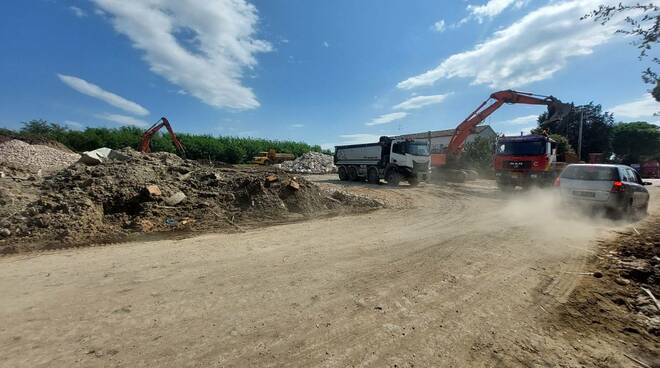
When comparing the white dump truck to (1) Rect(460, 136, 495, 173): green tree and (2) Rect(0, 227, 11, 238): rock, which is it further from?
(2) Rect(0, 227, 11, 238): rock

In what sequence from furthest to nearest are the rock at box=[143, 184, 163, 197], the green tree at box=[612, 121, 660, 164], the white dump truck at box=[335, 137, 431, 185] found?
the green tree at box=[612, 121, 660, 164], the white dump truck at box=[335, 137, 431, 185], the rock at box=[143, 184, 163, 197]

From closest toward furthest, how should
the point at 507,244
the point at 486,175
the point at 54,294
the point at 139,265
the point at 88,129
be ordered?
the point at 54,294
the point at 139,265
the point at 507,244
the point at 486,175
the point at 88,129

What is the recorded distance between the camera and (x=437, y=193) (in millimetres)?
15461

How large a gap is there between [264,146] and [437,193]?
35.3m

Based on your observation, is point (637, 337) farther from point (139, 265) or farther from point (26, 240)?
point (26, 240)

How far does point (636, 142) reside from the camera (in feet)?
163

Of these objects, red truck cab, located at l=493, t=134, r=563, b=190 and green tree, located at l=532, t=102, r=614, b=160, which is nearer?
red truck cab, located at l=493, t=134, r=563, b=190

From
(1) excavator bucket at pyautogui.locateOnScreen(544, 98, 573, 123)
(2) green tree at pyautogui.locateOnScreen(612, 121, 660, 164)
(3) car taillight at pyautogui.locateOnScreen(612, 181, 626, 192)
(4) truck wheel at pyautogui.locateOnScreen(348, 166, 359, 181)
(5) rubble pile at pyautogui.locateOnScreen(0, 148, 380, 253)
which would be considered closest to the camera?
(5) rubble pile at pyautogui.locateOnScreen(0, 148, 380, 253)

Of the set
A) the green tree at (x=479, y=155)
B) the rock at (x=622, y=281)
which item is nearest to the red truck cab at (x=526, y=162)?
the green tree at (x=479, y=155)

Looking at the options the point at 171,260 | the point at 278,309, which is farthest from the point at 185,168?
the point at 278,309

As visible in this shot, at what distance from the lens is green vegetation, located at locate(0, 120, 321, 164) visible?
36375 mm

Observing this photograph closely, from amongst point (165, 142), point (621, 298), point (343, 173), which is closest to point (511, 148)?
point (343, 173)

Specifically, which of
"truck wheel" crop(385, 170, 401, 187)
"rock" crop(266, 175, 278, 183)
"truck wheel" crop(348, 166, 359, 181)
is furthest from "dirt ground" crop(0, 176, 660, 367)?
"truck wheel" crop(348, 166, 359, 181)

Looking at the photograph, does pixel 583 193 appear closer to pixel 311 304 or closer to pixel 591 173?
pixel 591 173
